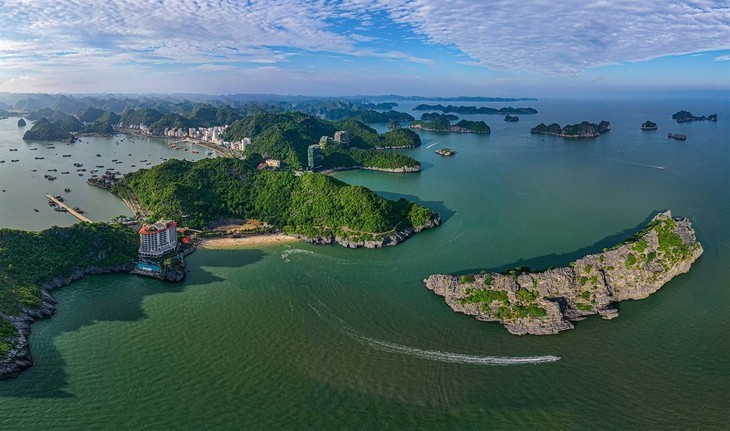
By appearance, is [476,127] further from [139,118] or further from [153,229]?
[153,229]

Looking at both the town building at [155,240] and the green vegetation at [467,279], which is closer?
the green vegetation at [467,279]

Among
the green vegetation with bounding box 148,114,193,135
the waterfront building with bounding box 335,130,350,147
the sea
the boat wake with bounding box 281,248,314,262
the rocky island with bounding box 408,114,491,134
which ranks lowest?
the sea

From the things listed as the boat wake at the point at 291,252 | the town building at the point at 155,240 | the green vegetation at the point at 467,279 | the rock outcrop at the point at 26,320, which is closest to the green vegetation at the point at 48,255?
the rock outcrop at the point at 26,320

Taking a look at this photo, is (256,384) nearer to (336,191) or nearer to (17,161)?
(336,191)

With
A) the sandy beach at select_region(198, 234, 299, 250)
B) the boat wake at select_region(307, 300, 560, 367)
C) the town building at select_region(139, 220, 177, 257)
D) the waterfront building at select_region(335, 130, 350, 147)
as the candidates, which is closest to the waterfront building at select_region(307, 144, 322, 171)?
the waterfront building at select_region(335, 130, 350, 147)

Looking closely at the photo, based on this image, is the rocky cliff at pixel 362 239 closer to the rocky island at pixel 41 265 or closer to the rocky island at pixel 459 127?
the rocky island at pixel 41 265

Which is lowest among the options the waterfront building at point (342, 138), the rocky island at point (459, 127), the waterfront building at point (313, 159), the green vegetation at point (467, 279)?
the green vegetation at point (467, 279)

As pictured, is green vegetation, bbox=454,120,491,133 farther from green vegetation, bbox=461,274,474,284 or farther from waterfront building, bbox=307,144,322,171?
green vegetation, bbox=461,274,474,284


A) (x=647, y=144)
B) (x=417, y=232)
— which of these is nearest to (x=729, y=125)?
(x=647, y=144)
